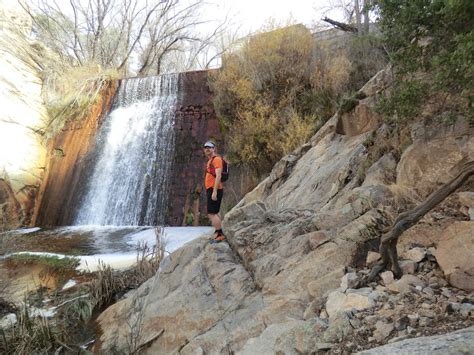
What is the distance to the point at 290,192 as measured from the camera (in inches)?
258

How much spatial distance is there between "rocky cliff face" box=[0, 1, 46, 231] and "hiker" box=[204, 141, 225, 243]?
992 cm

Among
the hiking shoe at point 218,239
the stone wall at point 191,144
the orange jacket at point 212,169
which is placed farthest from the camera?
the stone wall at point 191,144

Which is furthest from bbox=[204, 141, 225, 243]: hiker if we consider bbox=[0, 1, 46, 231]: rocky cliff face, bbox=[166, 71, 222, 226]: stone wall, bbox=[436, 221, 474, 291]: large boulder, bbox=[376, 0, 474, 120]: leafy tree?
bbox=[0, 1, 46, 231]: rocky cliff face

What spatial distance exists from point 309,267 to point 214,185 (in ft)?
7.40

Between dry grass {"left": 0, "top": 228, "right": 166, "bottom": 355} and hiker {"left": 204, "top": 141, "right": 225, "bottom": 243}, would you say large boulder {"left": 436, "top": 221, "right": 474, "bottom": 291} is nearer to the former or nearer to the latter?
hiker {"left": 204, "top": 141, "right": 225, "bottom": 243}

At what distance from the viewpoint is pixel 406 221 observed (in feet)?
9.66

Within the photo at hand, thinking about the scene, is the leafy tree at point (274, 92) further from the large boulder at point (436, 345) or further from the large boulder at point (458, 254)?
the large boulder at point (436, 345)

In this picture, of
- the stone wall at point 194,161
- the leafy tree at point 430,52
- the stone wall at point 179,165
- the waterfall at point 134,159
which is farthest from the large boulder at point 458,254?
the waterfall at point 134,159

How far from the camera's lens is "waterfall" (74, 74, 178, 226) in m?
12.1

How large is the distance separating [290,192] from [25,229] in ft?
35.1

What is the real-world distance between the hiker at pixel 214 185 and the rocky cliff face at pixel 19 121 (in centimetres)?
992

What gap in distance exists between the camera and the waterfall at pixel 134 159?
1210cm

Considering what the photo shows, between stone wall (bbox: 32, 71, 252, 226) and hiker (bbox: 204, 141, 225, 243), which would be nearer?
hiker (bbox: 204, 141, 225, 243)

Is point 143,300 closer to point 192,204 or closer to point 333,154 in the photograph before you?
point 333,154
